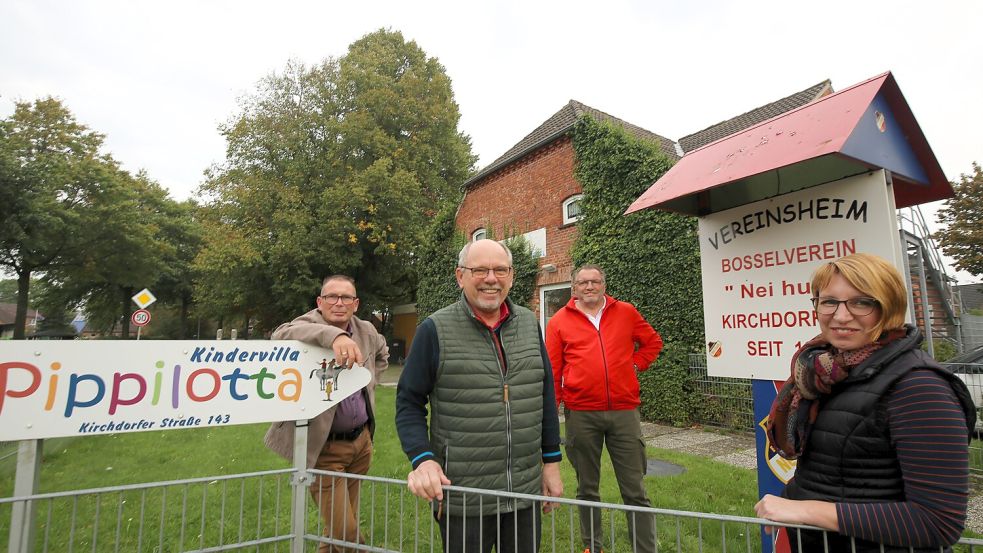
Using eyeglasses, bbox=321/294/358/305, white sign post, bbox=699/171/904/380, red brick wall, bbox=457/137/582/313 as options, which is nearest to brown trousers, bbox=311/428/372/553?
eyeglasses, bbox=321/294/358/305

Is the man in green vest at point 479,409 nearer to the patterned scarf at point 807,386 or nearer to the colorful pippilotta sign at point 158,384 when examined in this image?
the colorful pippilotta sign at point 158,384

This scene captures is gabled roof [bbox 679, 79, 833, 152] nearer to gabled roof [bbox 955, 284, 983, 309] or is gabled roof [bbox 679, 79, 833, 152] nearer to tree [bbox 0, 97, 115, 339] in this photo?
gabled roof [bbox 955, 284, 983, 309]

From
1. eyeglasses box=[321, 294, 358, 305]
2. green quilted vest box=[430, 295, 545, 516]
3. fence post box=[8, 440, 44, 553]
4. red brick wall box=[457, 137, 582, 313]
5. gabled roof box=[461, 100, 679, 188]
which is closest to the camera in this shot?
fence post box=[8, 440, 44, 553]

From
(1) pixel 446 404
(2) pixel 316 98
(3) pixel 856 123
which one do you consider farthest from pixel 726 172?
(2) pixel 316 98

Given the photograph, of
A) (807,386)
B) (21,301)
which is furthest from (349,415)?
(21,301)

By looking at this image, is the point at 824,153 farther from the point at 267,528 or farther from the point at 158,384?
the point at 267,528

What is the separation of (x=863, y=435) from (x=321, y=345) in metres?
2.26

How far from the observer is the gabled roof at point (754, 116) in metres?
10.9

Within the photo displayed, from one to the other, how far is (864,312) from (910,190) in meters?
2.03

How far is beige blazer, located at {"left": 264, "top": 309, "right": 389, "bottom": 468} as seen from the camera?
2.46m

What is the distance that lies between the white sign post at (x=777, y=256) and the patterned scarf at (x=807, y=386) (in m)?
1.10

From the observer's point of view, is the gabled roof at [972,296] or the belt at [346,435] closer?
the belt at [346,435]

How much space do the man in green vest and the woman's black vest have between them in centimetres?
103

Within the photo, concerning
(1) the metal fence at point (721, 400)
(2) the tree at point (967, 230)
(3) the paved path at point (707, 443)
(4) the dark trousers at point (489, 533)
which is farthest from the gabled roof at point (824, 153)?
(2) the tree at point (967, 230)
